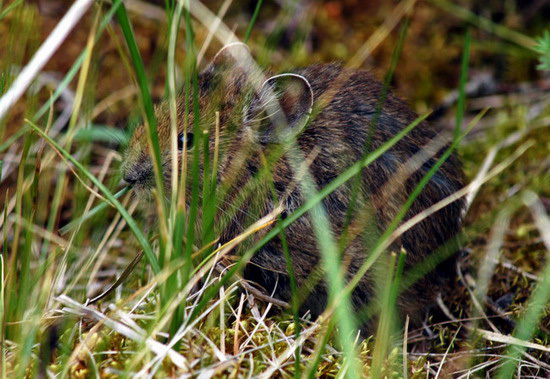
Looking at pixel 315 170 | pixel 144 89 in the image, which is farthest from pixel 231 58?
pixel 144 89

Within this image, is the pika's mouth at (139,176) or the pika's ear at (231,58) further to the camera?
the pika's ear at (231,58)

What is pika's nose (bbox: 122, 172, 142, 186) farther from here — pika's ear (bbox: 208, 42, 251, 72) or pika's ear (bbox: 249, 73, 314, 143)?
pika's ear (bbox: 208, 42, 251, 72)

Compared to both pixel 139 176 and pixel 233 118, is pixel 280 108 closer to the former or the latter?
pixel 233 118

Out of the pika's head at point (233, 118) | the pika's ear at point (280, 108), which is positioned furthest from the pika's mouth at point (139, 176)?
the pika's ear at point (280, 108)

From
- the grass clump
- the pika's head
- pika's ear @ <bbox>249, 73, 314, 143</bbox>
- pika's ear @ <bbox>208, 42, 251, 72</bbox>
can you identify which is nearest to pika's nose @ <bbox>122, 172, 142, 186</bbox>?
the pika's head

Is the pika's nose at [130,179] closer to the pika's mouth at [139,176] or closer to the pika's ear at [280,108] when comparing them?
the pika's mouth at [139,176]

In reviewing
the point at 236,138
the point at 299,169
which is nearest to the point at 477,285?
the point at 299,169

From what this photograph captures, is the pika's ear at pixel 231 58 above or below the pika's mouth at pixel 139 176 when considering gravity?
above
